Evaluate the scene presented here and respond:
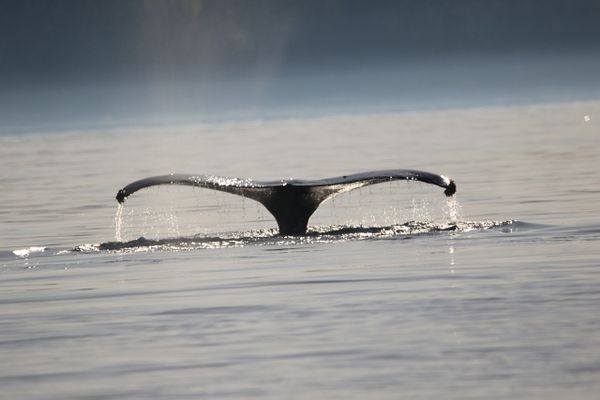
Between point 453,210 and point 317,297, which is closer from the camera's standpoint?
point 317,297

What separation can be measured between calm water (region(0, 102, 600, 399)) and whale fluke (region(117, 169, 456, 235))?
329 mm

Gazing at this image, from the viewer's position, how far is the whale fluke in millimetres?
17344

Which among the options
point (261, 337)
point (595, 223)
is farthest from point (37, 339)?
point (595, 223)

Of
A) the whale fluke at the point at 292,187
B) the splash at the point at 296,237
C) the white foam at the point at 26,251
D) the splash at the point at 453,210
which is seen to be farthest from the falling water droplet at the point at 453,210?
the white foam at the point at 26,251

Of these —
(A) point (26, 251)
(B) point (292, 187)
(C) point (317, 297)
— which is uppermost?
(B) point (292, 187)

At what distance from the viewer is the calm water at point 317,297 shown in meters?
11.4

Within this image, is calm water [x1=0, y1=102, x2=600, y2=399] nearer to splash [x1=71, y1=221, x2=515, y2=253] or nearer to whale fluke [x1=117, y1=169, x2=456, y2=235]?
splash [x1=71, y1=221, x2=515, y2=253]

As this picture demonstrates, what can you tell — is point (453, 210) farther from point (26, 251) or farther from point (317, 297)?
point (317, 297)

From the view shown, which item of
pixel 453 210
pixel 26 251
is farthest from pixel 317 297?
pixel 453 210

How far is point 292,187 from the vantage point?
18391 mm

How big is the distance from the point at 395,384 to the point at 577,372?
3.40ft

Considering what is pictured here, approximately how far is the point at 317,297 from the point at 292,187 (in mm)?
3874

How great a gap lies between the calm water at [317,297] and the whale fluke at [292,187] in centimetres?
33

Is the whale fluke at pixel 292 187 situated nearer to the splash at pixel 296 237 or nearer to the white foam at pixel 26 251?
the splash at pixel 296 237
